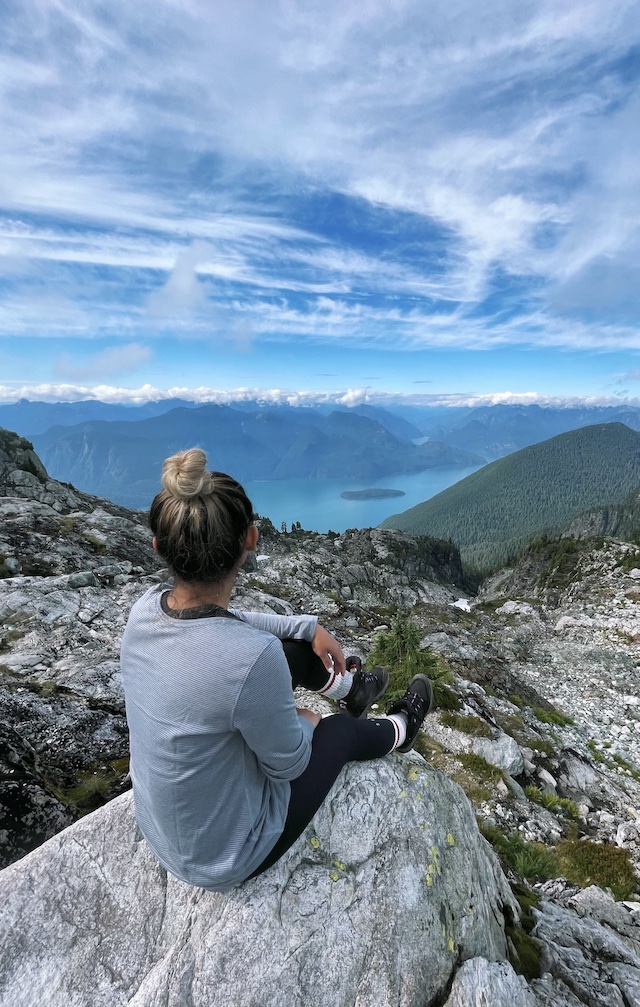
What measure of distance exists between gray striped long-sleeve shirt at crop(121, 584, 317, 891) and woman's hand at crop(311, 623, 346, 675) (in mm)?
1291

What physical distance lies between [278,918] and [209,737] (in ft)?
7.17

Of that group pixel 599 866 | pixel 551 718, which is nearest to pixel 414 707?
pixel 599 866

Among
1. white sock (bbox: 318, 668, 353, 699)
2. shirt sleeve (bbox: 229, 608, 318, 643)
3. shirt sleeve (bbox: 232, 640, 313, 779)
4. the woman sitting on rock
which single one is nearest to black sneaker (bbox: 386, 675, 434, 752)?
white sock (bbox: 318, 668, 353, 699)

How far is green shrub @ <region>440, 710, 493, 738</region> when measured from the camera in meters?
12.6

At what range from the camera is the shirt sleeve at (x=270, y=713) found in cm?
278

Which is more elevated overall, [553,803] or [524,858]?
[524,858]

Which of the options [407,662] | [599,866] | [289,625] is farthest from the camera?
[407,662]

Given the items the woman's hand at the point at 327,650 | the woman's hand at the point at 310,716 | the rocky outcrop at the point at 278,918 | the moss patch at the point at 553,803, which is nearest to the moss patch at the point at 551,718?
the moss patch at the point at 553,803

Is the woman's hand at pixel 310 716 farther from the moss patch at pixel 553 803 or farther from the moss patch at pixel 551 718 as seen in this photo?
the moss patch at pixel 551 718

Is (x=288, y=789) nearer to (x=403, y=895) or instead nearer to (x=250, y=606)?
(x=403, y=895)

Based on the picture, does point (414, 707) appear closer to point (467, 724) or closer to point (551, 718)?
point (467, 724)

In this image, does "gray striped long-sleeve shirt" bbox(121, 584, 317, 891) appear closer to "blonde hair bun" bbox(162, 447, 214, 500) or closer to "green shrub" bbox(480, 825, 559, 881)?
"blonde hair bun" bbox(162, 447, 214, 500)

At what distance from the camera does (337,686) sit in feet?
17.0

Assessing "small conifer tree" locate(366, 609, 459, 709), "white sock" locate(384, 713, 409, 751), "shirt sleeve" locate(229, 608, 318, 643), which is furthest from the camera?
"small conifer tree" locate(366, 609, 459, 709)
